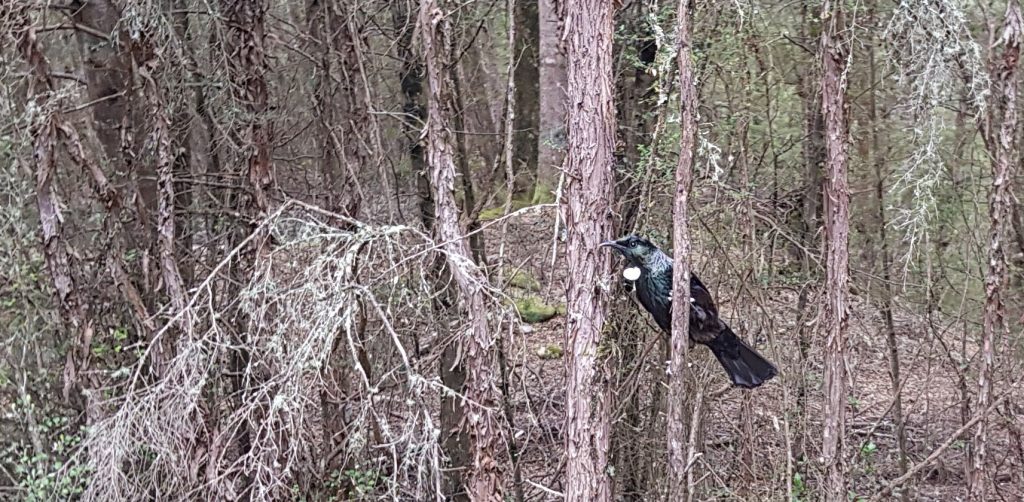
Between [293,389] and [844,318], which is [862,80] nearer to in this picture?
[844,318]

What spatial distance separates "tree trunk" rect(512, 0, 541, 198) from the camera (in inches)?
289

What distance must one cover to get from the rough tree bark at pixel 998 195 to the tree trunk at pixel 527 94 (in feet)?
11.5

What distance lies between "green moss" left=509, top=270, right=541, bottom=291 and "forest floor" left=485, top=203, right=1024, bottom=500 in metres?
0.03

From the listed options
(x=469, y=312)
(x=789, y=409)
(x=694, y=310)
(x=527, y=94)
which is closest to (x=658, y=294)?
(x=694, y=310)

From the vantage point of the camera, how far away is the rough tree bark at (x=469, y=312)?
4195 millimetres

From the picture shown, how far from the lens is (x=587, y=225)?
3383mm

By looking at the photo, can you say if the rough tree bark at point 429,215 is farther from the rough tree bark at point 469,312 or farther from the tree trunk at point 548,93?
the rough tree bark at point 469,312

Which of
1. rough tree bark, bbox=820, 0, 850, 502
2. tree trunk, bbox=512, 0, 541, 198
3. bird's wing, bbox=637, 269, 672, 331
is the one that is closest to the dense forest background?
rough tree bark, bbox=820, 0, 850, 502

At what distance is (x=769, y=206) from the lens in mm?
5297

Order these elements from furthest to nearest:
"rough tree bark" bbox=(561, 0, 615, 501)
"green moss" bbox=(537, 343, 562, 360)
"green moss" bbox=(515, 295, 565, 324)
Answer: "green moss" bbox=(515, 295, 565, 324) < "green moss" bbox=(537, 343, 562, 360) < "rough tree bark" bbox=(561, 0, 615, 501)

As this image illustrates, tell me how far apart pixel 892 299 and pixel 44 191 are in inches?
206

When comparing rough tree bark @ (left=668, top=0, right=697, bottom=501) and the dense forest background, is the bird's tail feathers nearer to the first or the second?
the dense forest background

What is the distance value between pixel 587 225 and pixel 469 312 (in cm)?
108

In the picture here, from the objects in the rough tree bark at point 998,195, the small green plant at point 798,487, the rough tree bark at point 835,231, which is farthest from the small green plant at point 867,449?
the rough tree bark at point 835,231
